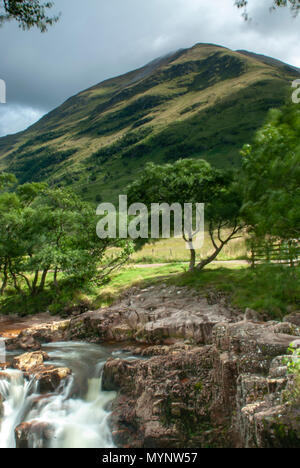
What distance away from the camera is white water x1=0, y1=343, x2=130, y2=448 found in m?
9.08

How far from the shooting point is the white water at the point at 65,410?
9.08 metres

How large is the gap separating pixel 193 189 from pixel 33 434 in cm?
1626

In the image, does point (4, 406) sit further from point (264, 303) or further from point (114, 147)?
point (114, 147)

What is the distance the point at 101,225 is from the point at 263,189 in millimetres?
15640

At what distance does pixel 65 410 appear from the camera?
33.1ft

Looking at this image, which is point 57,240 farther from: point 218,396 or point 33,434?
point 218,396

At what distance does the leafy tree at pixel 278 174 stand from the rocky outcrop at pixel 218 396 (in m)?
3.60

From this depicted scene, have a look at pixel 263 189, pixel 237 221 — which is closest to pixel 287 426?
pixel 263 189

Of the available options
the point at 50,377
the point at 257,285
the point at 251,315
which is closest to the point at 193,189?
the point at 257,285

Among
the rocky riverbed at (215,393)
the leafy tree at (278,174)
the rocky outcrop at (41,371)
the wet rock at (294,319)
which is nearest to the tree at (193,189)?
the leafy tree at (278,174)

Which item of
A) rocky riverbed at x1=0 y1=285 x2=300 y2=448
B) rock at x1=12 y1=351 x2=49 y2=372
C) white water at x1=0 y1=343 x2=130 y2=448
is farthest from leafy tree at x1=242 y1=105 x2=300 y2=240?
rock at x1=12 y1=351 x2=49 y2=372

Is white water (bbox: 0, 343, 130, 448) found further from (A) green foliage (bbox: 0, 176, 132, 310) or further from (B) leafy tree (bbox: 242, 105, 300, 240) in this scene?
(A) green foliage (bbox: 0, 176, 132, 310)

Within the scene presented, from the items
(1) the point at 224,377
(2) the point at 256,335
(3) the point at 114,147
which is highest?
(3) the point at 114,147
